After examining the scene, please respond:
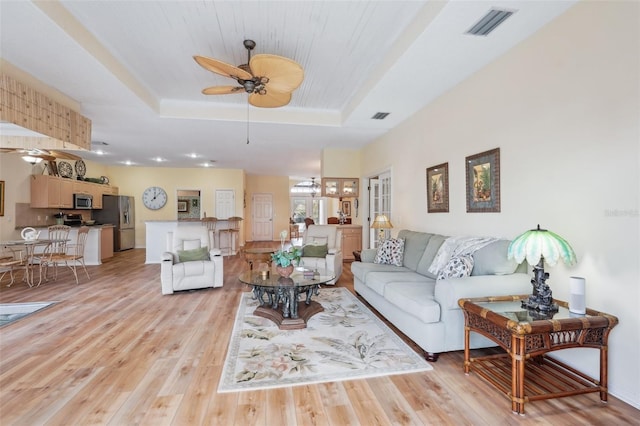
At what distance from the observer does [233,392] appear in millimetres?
2094

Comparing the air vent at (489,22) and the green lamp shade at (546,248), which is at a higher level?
the air vent at (489,22)

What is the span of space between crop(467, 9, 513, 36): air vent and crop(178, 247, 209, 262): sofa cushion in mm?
4530

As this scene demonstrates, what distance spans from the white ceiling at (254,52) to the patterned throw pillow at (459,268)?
2.00 meters

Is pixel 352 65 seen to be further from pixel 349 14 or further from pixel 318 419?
pixel 318 419

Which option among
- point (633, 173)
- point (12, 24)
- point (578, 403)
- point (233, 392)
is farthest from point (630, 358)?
point (12, 24)

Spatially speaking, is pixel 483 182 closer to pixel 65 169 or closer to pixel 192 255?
pixel 192 255

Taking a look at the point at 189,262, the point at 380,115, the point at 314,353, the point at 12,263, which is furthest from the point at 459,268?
the point at 12,263

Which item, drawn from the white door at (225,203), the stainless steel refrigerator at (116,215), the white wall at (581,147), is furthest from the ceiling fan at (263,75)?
the stainless steel refrigerator at (116,215)

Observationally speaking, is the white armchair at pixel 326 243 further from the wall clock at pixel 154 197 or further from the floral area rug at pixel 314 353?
the wall clock at pixel 154 197

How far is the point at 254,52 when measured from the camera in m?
3.48

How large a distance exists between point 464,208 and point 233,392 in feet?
10.3

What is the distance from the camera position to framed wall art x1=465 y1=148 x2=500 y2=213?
10.4ft

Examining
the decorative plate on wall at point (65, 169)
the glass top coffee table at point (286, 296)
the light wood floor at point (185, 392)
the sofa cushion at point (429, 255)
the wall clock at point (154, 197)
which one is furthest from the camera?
the wall clock at point (154, 197)

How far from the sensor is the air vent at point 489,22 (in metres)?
2.39
